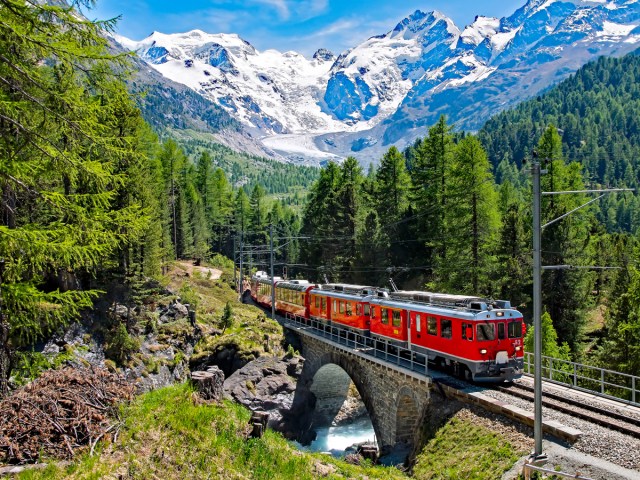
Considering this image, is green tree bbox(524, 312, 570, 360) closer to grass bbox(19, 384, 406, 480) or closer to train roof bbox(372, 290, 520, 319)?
train roof bbox(372, 290, 520, 319)

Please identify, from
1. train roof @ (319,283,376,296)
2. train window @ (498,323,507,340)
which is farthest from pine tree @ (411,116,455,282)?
train window @ (498,323,507,340)

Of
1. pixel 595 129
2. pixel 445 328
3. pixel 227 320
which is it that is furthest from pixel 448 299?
pixel 595 129

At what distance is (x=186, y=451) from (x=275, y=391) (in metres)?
24.4

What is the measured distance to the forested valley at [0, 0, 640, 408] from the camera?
938cm

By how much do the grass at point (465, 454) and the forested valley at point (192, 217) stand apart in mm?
8085

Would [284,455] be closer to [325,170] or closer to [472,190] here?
[472,190]

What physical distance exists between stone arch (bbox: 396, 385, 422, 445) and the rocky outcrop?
1119 centimetres

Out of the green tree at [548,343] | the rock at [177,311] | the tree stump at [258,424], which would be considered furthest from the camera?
the rock at [177,311]

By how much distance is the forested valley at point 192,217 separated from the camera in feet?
30.8

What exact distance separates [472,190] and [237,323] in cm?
2008

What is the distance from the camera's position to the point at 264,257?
90.2 metres

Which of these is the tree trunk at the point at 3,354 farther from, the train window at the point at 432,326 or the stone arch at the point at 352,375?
the stone arch at the point at 352,375

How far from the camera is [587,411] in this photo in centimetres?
1625

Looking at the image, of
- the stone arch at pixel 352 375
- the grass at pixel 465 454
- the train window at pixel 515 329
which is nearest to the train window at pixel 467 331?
the train window at pixel 515 329
